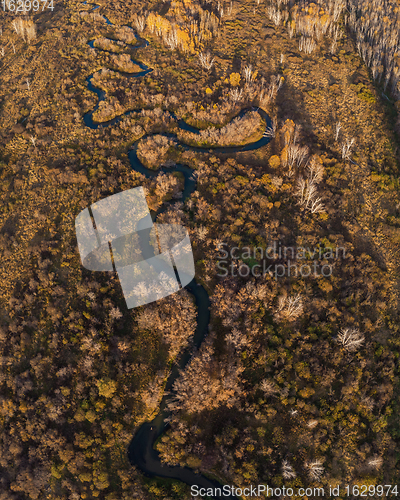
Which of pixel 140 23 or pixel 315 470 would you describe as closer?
pixel 315 470

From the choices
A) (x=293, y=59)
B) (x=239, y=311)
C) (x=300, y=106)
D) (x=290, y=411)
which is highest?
(x=293, y=59)

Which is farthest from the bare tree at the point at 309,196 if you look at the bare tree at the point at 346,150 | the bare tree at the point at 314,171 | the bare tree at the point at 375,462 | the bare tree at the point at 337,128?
the bare tree at the point at 375,462

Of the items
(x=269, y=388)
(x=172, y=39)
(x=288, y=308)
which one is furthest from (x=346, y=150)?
(x=172, y=39)

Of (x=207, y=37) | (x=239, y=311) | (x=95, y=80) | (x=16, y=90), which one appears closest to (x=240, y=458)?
(x=239, y=311)

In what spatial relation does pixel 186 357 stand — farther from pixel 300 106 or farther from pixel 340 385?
pixel 300 106

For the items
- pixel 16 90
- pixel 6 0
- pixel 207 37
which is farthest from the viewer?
pixel 6 0

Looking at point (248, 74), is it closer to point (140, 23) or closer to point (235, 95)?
point (235, 95)

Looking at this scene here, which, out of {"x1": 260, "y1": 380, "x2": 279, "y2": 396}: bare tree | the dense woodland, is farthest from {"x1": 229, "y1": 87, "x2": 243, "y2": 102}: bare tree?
{"x1": 260, "y1": 380, "x2": 279, "y2": 396}: bare tree
